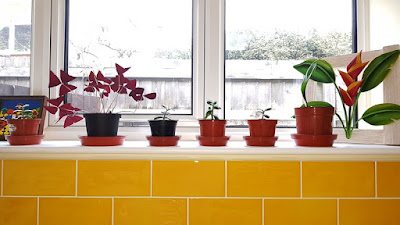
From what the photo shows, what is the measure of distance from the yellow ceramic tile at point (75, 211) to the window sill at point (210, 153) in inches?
5.7

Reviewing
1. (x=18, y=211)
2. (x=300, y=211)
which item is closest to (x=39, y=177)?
(x=18, y=211)

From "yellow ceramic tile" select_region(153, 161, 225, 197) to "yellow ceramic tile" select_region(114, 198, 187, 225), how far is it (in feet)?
0.10

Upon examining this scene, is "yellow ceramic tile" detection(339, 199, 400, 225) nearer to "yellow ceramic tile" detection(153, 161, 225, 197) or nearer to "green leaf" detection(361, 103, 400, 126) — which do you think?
"green leaf" detection(361, 103, 400, 126)

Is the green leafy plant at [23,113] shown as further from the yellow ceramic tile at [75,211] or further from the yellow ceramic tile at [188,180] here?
the yellow ceramic tile at [188,180]

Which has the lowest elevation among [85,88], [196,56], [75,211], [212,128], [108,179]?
[75,211]

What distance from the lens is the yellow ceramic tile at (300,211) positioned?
1084 millimetres

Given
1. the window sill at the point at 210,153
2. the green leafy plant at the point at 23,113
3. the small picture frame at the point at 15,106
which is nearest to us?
the window sill at the point at 210,153

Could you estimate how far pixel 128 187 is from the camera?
1.08m

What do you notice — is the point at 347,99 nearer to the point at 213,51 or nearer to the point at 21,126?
the point at 213,51

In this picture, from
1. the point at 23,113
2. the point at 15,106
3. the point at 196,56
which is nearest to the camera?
the point at 23,113

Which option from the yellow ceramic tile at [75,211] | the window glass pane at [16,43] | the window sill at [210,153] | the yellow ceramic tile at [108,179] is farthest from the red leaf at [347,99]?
the window glass pane at [16,43]

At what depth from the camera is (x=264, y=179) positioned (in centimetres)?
108

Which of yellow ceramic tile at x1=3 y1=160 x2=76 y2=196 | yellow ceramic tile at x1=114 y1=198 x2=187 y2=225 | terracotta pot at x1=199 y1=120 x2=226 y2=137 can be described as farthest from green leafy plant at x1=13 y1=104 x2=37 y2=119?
terracotta pot at x1=199 y1=120 x2=226 y2=137

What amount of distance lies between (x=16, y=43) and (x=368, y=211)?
1.46 metres
